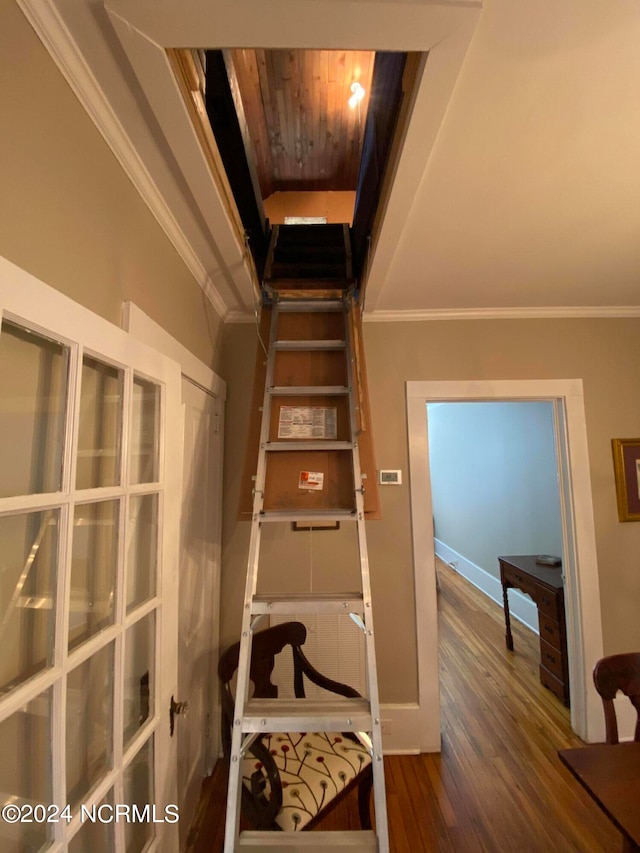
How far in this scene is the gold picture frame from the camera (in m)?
2.33

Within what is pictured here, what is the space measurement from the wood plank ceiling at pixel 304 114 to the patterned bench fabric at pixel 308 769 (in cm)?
276

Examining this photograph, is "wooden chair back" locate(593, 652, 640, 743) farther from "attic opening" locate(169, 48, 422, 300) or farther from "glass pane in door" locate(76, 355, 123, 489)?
"attic opening" locate(169, 48, 422, 300)

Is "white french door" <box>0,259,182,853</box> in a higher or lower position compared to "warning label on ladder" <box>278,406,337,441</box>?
lower

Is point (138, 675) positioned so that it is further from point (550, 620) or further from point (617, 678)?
point (550, 620)

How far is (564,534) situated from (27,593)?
2694mm

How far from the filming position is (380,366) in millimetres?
2410

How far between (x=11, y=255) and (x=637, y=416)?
121 inches

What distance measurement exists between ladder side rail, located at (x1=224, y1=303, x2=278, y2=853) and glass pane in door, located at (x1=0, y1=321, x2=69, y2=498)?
68 cm

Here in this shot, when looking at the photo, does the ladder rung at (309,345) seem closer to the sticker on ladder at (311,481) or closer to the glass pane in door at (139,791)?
the sticker on ladder at (311,481)

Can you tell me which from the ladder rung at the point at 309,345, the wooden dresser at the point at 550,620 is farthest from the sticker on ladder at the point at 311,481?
the wooden dresser at the point at 550,620

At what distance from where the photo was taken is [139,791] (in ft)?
3.59

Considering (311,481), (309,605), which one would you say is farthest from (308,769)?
(311,481)

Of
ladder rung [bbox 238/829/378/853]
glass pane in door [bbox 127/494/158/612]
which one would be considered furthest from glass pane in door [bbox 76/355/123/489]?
ladder rung [bbox 238/829/378/853]

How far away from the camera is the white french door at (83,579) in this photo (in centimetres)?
72
